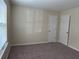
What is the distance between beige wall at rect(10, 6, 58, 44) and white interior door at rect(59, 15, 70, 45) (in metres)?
0.92

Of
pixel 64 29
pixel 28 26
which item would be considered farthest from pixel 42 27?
pixel 64 29

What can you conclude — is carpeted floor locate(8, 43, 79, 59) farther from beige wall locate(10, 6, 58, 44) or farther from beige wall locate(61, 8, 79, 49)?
beige wall locate(10, 6, 58, 44)

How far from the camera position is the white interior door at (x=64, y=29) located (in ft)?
17.7

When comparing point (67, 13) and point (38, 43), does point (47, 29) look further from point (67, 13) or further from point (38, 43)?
point (67, 13)

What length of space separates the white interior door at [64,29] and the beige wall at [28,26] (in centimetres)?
92

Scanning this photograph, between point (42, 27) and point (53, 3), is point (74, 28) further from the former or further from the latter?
point (42, 27)

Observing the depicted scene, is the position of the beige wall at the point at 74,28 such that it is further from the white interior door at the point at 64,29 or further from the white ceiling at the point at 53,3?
the white ceiling at the point at 53,3

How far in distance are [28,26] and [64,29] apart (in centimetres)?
248

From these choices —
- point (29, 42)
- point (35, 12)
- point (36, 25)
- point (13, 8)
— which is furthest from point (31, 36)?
point (13, 8)

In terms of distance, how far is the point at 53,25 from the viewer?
242 inches

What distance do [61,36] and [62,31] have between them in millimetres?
394

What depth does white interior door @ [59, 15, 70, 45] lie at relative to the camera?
539 centimetres

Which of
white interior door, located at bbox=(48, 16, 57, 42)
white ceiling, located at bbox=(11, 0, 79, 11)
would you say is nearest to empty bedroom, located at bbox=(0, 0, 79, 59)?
white interior door, located at bbox=(48, 16, 57, 42)

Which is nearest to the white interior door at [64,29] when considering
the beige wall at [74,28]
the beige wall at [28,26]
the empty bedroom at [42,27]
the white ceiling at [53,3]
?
the empty bedroom at [42,27]
